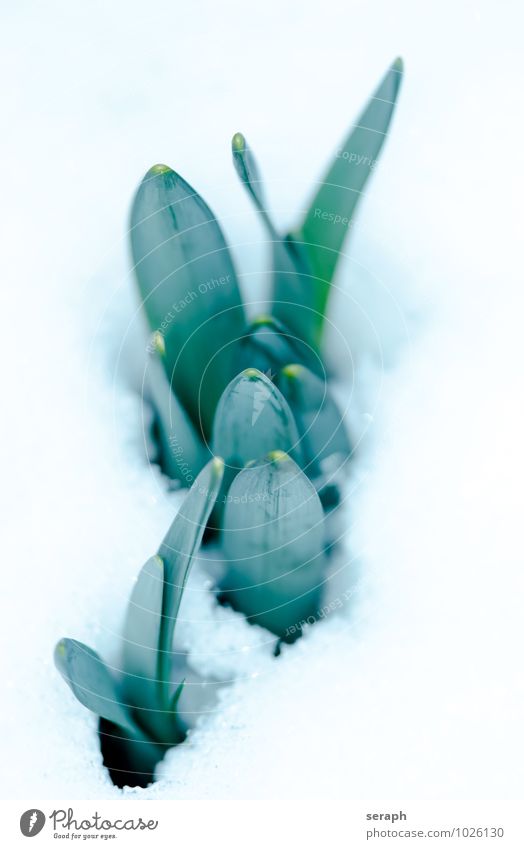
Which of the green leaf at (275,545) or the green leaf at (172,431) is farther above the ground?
the green leaf at (172,431)

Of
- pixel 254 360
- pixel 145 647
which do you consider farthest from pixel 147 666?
pixel 254 360

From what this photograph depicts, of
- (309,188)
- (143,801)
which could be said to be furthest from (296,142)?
(143,801)

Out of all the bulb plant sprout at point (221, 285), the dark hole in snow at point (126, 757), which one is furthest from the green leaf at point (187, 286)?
the dark hole in snow at point (126, 757)

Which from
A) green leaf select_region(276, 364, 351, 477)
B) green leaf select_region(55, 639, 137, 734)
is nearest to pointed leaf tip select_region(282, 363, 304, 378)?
green leaf select_region(276, 364, 351, 477)

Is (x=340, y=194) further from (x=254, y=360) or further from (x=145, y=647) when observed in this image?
(x=145, y=647)

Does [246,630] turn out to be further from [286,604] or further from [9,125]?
[9,125]

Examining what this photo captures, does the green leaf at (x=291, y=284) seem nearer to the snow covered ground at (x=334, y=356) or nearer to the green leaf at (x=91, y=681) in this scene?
the snow covered ground at (x=334, y=356)

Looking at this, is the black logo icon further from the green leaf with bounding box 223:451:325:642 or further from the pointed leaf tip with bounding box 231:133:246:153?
the pointed leaf tip with bounding box 231:133:246:153
